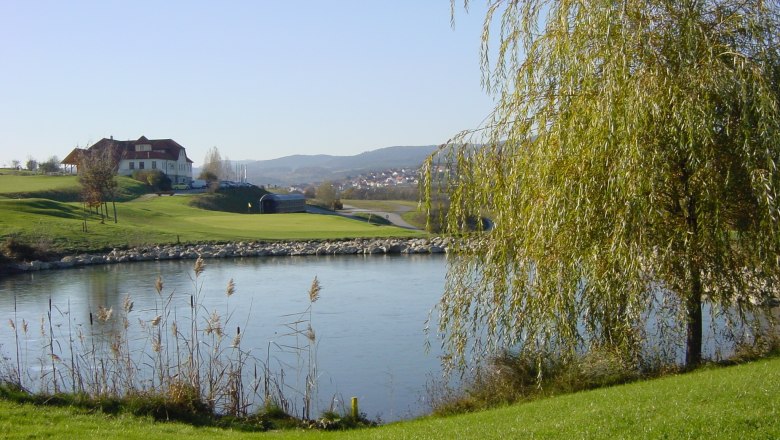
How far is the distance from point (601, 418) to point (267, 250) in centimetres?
3795

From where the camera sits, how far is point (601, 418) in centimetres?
793

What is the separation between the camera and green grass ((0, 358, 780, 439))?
7352mm

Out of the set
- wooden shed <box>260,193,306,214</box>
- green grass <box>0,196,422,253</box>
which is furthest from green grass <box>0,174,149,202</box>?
wooden shed <box>260,193,306,214</box>

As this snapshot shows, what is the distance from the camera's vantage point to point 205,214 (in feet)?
211

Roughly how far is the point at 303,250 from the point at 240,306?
20710mm

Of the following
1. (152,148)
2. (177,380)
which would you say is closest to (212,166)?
(152,148)

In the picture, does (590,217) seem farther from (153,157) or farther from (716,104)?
(153,157)

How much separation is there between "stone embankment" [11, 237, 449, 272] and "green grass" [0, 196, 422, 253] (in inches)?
67.4

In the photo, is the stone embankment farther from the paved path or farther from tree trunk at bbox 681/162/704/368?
tree trunk at bbox 681/162/704/368

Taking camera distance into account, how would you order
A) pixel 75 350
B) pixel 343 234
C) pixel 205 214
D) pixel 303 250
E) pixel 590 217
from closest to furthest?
pixel 590 217, pixel 75 350, pixel 303 250, pixel 343 234, pixel 205 214

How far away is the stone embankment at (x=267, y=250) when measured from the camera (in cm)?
4103

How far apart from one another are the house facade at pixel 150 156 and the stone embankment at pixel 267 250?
50.2m

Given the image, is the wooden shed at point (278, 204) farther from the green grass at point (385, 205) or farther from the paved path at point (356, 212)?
the green grass at point (385, 205)

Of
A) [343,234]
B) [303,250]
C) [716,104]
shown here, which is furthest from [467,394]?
[343,234]
